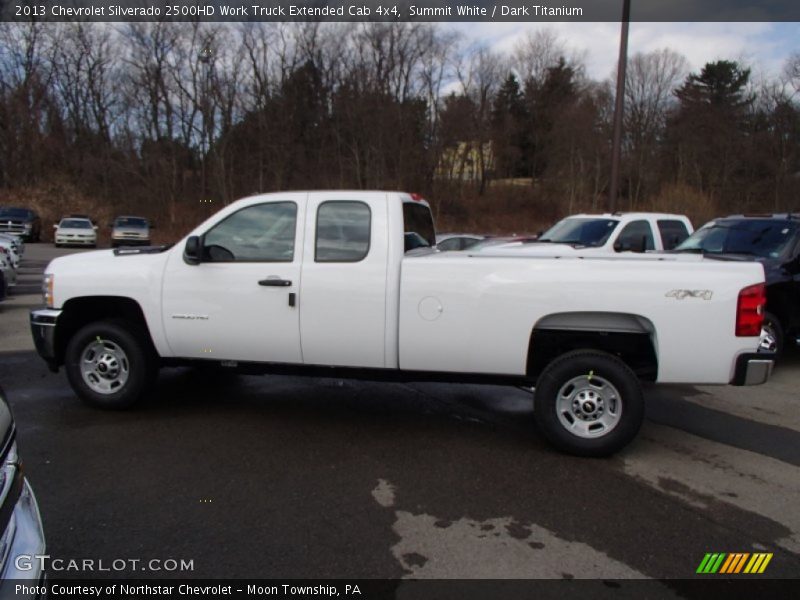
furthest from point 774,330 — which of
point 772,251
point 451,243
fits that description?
point 451,243

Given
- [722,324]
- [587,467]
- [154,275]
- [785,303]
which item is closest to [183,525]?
[154,275]

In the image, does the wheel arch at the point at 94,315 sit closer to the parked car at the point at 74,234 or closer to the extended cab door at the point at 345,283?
the extended cab door at the point at 345,283

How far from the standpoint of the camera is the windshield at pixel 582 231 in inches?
448

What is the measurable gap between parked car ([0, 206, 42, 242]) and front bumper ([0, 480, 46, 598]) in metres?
34.6

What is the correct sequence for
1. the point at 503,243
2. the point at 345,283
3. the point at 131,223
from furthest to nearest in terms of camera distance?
1. the point at 131,223
2. the point at 503,243
3. the point at 345,283

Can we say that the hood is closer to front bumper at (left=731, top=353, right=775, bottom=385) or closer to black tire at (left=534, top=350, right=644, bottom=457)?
black tire at (left=534, top=350, right=644, bottom=457)

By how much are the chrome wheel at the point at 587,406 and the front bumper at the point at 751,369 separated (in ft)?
2.92

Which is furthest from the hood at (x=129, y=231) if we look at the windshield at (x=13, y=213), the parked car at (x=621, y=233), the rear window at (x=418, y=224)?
the rear window at (x=418, y=224)

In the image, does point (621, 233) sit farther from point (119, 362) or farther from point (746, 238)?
point (119, 362)

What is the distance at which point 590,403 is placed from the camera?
4926mm

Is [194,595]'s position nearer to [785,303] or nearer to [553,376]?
[553,376]

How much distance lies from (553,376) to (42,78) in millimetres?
55122

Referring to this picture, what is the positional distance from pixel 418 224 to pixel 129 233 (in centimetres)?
2896

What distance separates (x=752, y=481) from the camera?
15.0ft
